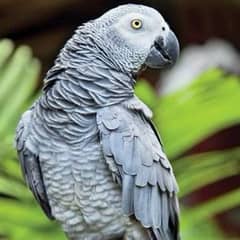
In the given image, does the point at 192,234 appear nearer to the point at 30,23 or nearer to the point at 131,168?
the point at 131,168

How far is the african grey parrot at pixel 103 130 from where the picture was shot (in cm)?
103

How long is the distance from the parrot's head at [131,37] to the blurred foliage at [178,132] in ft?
1.59

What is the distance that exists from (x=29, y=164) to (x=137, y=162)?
0.14m

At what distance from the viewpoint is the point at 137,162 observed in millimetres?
1043

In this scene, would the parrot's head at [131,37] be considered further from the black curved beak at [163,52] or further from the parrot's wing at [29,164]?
the parrot's wing at [29,164]

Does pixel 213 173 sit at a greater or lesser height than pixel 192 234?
greater

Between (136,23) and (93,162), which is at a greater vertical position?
(136,23)

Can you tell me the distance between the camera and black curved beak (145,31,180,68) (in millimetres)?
1048

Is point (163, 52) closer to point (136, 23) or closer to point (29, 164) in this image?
point (136, 23)

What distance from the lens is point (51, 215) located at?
110cm

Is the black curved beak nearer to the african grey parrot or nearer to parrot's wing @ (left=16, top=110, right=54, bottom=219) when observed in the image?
the african grey parrot

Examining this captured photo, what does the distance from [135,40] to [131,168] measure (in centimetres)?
16

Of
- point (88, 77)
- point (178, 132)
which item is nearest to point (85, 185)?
point (88, 77)

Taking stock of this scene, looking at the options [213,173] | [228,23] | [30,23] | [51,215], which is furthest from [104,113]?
[228,23]
